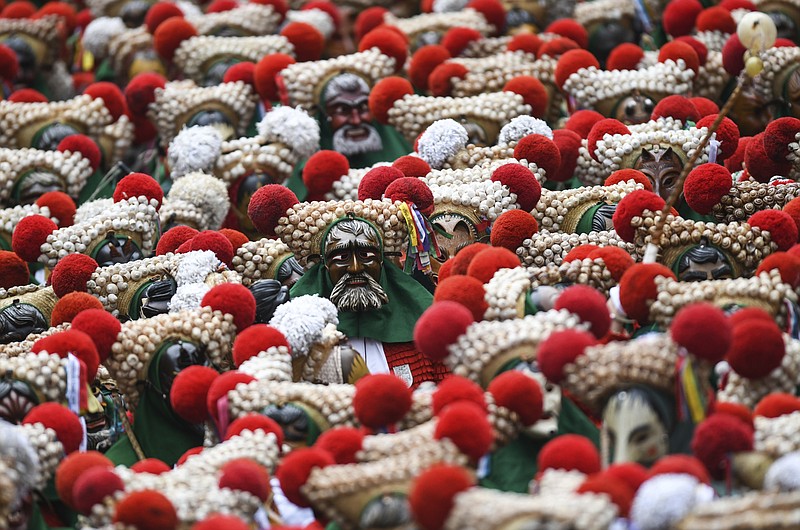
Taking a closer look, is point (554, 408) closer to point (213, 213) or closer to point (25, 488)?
point (25, 488)

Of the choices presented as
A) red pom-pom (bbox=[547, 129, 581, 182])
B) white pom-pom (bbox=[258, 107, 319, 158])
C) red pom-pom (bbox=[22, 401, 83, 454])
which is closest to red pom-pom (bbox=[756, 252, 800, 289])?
red pom-pom (bbox=[547, 129, 581, 182])

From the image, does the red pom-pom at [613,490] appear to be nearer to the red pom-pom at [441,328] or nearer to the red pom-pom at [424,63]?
the red pom-pom at [441,328]

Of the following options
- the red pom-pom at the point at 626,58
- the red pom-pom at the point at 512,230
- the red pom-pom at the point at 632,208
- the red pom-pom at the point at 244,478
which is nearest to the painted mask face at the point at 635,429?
the red pom-pom at the point at 244,478

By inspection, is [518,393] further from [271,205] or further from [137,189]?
[137,189]

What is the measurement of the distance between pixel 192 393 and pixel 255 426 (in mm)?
501

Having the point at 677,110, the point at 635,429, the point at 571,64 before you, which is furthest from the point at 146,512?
the point at 571,64

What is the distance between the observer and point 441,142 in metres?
7.87

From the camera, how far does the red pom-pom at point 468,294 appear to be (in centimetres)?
592

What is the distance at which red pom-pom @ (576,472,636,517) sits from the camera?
481cm

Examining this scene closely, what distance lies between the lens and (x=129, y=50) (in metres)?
10.2

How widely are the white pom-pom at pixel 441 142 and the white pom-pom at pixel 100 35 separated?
11.2 feet

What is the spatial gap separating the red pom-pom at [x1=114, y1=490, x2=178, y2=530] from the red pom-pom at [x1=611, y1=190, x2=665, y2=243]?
2.42 meters

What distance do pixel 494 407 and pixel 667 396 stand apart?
0.62 metres

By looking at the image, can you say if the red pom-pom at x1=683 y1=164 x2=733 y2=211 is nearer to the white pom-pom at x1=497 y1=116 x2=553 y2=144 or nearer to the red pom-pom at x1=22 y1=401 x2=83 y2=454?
the white pom-pom at x1=497 y1=116 x2=553 y2=144
